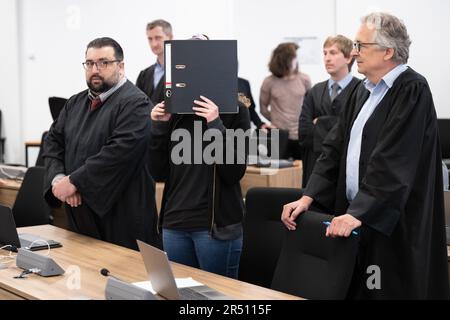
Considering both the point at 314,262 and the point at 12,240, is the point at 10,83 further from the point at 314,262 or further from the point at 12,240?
the point at 314,262

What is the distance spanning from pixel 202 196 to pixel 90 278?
0.69m

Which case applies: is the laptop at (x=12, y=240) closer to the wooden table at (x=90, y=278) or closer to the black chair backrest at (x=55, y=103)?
the wooden table at (x=90, y=278)

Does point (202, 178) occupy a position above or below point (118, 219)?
above

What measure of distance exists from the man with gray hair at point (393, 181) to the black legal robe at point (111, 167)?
39.6 inches

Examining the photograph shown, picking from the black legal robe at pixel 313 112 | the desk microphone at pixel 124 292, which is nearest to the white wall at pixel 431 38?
the black legal robe at pixel 313 112

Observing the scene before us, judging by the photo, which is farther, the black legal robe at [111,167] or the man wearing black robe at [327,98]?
the man wearing black robe at [327,98]

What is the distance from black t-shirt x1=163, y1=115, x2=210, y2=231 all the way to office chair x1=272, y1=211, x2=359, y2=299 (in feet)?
1.68

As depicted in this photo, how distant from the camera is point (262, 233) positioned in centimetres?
314

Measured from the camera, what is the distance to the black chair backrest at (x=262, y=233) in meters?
3.11

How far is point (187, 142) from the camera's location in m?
3.15
